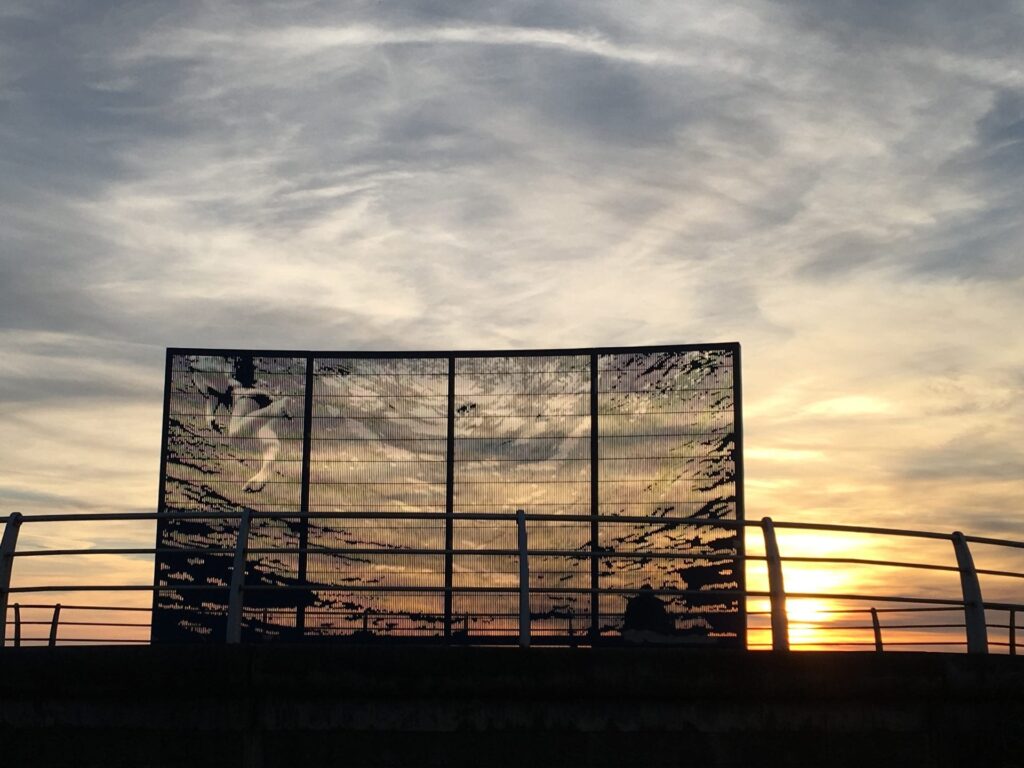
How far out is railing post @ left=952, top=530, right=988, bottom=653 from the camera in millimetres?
11359

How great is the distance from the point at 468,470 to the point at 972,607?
31746 mm

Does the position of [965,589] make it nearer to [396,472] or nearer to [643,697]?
[643,697]

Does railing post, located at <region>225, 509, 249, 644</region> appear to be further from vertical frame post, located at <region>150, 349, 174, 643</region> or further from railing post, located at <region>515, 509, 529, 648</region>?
vertical frame post, located at <region>150, 349, 174, 643</region>

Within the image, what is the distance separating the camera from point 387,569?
148 ft

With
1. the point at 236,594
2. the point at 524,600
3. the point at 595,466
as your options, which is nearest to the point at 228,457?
the point at 595,466

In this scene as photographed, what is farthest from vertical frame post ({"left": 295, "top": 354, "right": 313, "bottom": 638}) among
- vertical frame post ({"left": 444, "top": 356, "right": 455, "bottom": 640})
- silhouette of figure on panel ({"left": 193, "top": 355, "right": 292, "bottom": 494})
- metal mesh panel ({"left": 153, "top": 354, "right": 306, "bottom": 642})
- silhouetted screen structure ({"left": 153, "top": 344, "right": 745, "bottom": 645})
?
vertical frame post ({"left": 444, "top": 356, "right": 455, "bottom": 640})

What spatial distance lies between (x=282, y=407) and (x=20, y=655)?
34.7 metres

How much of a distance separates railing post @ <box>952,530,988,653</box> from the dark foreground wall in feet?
5.06

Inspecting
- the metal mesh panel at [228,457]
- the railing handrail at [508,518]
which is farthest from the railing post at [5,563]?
the metal mesh panel at [228,457]

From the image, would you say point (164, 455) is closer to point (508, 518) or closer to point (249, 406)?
point (249, 406)

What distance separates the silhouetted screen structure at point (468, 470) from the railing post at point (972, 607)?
29267mm

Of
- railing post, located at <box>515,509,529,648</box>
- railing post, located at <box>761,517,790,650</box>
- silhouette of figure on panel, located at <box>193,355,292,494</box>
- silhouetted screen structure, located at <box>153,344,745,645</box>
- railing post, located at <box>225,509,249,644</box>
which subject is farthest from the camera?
silhouette of figure on panel, located at <box>193,355,292,494</box>

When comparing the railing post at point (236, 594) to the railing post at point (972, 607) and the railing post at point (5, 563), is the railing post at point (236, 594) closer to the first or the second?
the railing post at point (5, 563)

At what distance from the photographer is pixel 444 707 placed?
9781 mm
